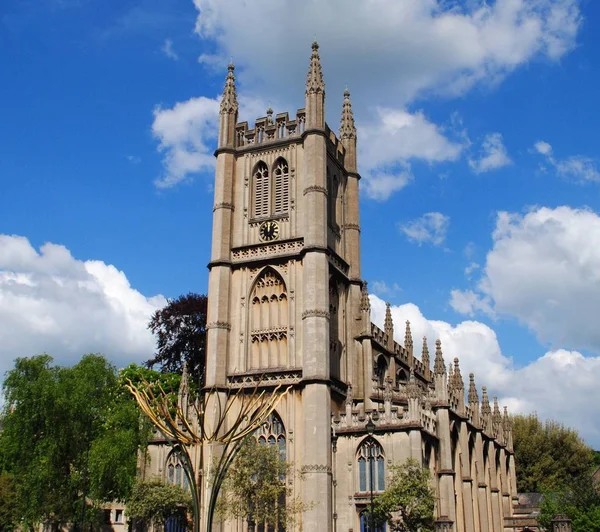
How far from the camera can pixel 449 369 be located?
56.0 metres

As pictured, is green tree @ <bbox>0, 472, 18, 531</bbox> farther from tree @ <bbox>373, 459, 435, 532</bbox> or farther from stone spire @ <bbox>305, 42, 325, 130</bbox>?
stone spire @ <bbox>305, 42, 325, 130</bbox>

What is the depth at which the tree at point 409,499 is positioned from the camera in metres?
37.5

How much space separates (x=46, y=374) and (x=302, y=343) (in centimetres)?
1415

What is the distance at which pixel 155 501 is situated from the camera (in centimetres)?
4188

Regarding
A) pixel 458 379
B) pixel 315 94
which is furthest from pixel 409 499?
pixel 315 94

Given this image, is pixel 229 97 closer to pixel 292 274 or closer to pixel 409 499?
pixel 292 274

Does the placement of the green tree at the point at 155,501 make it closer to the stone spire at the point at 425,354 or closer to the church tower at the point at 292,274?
the church tower at the point at 292,274

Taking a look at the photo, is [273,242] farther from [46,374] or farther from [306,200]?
[46,374]

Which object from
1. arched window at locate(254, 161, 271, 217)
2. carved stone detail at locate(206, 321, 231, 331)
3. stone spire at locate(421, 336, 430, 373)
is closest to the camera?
carved stone detail at locate(206, 321, 231, 331)

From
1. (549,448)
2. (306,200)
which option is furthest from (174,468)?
(549,448)

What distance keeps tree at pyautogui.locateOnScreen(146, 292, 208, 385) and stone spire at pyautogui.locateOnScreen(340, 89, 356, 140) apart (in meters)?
16.4

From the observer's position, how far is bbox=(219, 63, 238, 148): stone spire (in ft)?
170

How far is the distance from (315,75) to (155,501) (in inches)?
1101

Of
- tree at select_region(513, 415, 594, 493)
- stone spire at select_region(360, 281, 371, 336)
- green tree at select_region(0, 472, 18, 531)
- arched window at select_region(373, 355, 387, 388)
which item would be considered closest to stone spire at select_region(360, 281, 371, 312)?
stone spire at select_region(360, 281, 371, 336)
